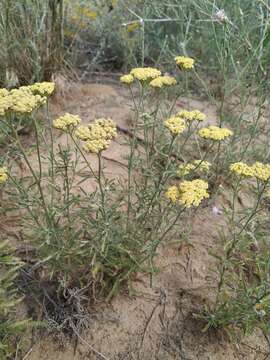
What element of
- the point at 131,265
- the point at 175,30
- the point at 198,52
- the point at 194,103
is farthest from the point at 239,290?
the point at 175,30

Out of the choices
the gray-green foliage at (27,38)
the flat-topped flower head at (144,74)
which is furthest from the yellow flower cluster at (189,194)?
the gray-green foliage at (27,38)

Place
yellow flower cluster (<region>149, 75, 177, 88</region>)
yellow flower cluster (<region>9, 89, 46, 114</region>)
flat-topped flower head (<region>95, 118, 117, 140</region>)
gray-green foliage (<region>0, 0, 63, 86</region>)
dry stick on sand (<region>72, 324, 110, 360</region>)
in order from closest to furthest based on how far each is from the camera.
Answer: yellow flower cluster (<region>9, 89, 46, 114</region>) < flat-topped flower head (<region>95, 118, 117, 140</region>) < dry stick on sand (<region>72, 324, 110, 360</region>) < yellow flower cluster (<region>149, 75, 177, 88</region>) < gray-green foliage (<region>0, 0, 63, 86</region>)

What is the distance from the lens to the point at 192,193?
193 cm

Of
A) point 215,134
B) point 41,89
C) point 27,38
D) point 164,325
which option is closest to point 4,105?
point 41,89

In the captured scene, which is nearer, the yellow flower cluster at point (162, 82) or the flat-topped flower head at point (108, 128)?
the flat-topped flower head at point (108, 128)

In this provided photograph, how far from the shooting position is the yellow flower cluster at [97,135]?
187cm

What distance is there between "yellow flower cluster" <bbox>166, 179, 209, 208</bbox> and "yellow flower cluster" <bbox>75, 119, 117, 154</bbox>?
0.40 m

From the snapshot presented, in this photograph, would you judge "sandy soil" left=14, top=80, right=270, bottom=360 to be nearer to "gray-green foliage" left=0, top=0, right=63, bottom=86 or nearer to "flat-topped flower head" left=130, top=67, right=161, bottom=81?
"flat-topped flower head" left=130, top=67, right=161, bottom=81

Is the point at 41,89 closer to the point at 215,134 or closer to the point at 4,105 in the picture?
the point at 4,105

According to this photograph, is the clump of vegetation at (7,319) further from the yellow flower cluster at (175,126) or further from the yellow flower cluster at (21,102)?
the yellow flower cluster at (175,126)

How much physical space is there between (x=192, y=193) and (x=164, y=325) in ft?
2.72

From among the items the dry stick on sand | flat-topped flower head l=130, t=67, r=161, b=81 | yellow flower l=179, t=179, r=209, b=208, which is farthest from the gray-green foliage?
the dry stick on sand

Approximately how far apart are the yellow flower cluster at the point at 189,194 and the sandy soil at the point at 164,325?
72 centimetres

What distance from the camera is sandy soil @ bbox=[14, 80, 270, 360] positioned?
215 centimetres
